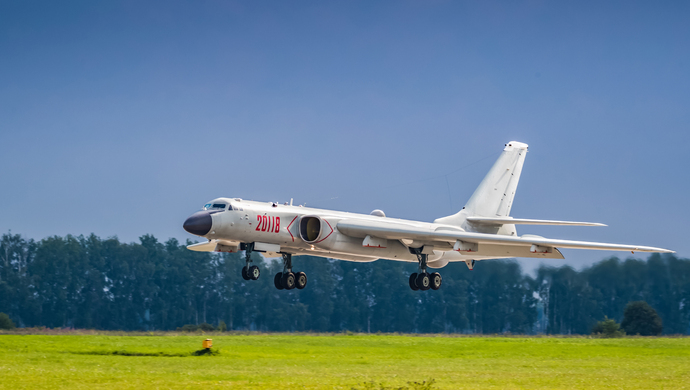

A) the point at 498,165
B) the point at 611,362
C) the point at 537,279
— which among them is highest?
the point at 498,165

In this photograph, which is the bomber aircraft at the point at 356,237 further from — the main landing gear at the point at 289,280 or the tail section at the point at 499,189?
the tail section at the point at 499,189

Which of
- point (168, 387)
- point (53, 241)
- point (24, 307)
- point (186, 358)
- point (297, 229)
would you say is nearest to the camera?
point (297, 229)

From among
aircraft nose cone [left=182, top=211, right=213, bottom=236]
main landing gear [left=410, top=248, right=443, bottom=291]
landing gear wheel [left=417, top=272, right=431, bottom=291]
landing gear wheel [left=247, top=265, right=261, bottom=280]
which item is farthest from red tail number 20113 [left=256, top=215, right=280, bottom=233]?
landing gear wheel [left=417, top=272, right=431, bottom=291]

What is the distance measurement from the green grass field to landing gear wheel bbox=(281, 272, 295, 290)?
12.5 feet

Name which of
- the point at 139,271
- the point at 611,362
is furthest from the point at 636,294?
the point at 139,271

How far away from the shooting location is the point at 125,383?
26.6 m

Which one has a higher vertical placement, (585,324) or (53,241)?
(53,241)

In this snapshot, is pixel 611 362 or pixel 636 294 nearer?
pixel 611 362

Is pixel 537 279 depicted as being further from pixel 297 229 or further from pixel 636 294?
pixel 297 229

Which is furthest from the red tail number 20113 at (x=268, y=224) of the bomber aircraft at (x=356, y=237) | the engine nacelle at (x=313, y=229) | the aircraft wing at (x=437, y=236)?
the aircraft wing at (x=437, y=236)

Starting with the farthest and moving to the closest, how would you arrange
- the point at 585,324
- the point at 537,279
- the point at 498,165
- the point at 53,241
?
the point at 53,241
the point at 585,324
the point at 537,279
the point at 498,165

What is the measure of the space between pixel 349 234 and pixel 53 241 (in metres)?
58.8

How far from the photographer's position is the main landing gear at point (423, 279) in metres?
25.4

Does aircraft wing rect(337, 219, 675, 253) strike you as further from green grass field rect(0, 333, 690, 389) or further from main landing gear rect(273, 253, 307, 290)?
green grass field rect(0, 333, 690, 389)
